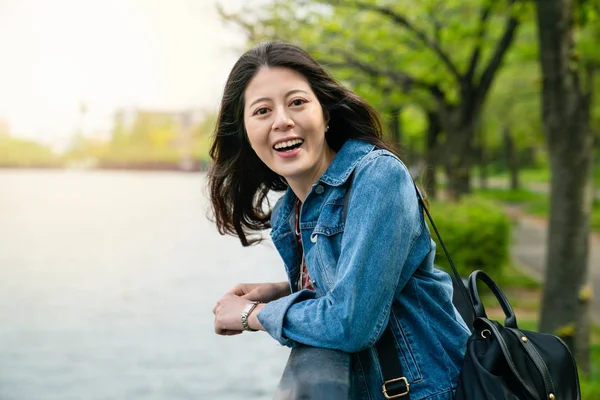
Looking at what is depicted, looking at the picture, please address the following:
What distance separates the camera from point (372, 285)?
1.72 metres

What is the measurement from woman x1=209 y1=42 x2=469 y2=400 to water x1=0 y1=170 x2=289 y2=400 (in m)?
0.72

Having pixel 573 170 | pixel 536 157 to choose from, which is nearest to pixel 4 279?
pixel 573 170

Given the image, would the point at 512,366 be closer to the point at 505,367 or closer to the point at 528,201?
the point at 505,367

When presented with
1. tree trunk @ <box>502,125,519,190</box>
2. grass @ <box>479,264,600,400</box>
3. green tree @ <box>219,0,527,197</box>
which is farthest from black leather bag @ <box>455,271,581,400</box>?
tree trunk @ <box>502,125,519,190</box>

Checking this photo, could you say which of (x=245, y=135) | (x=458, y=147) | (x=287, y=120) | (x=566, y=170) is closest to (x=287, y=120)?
(x=287, y=120)

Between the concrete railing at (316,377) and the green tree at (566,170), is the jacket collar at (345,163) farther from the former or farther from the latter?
the green tree at (566,170)

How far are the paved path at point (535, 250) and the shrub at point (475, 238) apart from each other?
653mm

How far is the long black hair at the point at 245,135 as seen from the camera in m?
2.13

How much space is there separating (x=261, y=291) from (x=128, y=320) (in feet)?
23.1

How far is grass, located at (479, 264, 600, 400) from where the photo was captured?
496 centimetres

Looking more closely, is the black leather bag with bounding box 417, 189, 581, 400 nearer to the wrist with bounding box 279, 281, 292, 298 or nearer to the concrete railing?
the concrete railing

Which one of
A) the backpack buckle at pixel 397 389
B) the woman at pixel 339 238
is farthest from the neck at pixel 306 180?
the backpack buckle at pixel 397 389

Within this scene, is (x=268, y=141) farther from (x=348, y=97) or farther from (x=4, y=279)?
(x=4, y=279)

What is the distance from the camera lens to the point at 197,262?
45.5 feet
